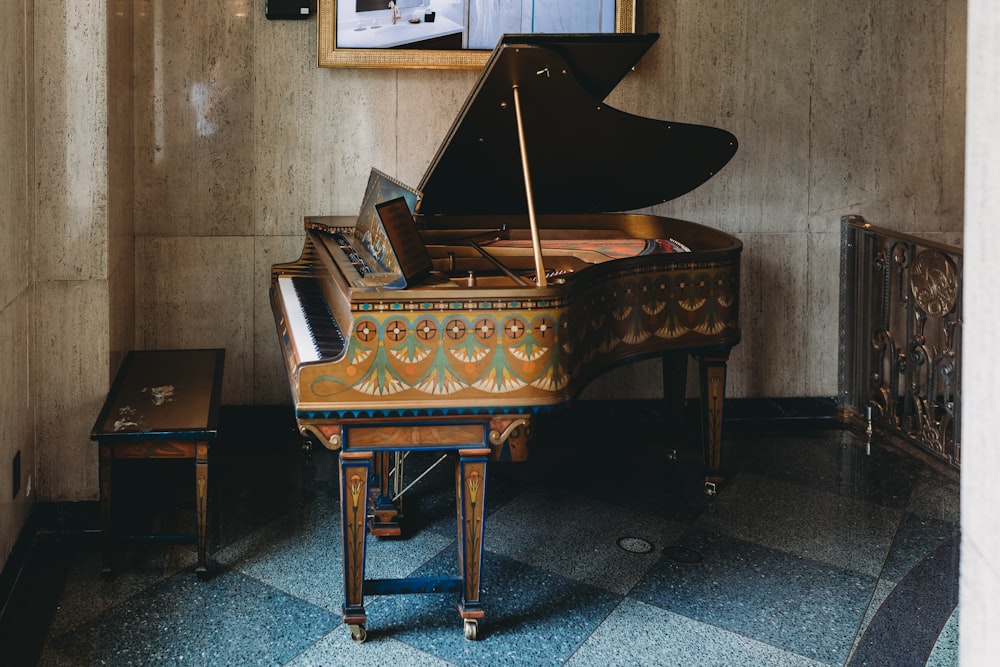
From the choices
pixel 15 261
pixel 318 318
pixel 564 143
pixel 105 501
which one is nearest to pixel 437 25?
pixel 564 143

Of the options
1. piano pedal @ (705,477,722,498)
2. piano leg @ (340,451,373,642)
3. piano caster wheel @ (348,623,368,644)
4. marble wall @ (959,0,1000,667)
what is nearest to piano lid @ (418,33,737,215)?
piano leg @ (340,451,373,642)

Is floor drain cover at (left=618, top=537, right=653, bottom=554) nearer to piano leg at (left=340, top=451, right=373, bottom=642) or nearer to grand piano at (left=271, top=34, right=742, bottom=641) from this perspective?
grand piano at (left=271, top=34, right=742, bottom=641)

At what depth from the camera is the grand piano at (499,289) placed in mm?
2572

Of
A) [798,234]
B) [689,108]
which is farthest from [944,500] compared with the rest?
[689,108]

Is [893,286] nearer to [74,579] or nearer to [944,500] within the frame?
[944,500]

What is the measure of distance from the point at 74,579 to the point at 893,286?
12.2ft

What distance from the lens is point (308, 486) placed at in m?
4.05

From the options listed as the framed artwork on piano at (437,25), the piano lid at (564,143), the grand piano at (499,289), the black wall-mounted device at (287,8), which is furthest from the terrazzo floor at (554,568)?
the black wall-mounted device at (287,8)

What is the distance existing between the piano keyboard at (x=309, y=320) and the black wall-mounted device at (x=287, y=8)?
1.47 meters

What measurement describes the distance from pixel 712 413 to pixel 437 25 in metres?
2.13

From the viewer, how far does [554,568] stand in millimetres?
3299

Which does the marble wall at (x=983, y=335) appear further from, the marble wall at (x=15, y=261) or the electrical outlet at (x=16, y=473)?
the electrical outlet at (x=16, y=473)

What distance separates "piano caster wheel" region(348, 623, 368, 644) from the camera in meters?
2.77

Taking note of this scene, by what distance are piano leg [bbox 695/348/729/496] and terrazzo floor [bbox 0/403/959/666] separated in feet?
0.34
